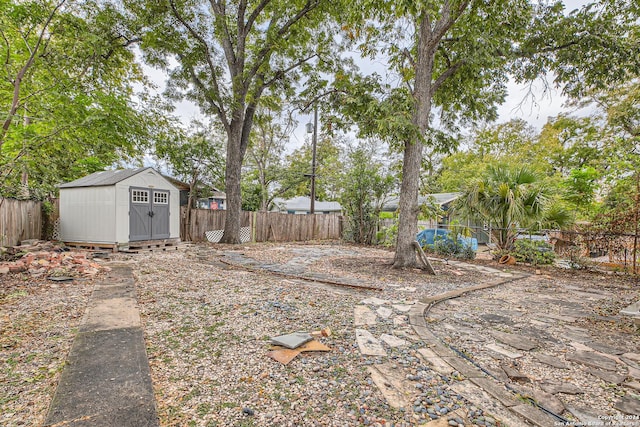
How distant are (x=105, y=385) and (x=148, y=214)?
7.62 meters

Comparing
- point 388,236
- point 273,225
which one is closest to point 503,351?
point 388,236

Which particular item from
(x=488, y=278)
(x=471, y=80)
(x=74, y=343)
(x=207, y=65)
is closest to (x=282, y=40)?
(x=207, y=65)

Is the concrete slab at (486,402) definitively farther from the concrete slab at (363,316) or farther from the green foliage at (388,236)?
the green foliage at (388,236)

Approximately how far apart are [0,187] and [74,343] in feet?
14.1

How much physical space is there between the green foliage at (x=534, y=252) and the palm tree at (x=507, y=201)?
256mm

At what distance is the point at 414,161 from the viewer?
6.02 meters

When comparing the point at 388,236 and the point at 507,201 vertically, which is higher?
the point at 507,201

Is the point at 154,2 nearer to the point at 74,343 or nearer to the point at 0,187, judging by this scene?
the point at 0,187

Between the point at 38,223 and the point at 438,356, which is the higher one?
the point at 38,223

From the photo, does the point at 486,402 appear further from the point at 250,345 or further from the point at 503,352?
the point at 250,345

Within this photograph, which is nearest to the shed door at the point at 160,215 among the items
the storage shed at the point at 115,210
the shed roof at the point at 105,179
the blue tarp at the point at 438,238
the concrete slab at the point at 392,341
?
the storage shed at the point at 115,210

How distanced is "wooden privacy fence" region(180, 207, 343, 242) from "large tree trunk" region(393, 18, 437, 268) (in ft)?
24.3

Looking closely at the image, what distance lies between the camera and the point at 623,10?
5.46m

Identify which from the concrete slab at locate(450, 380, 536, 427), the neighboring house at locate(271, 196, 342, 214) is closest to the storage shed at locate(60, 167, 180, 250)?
the concrete slab at locate(450, 380, 536, 427)
